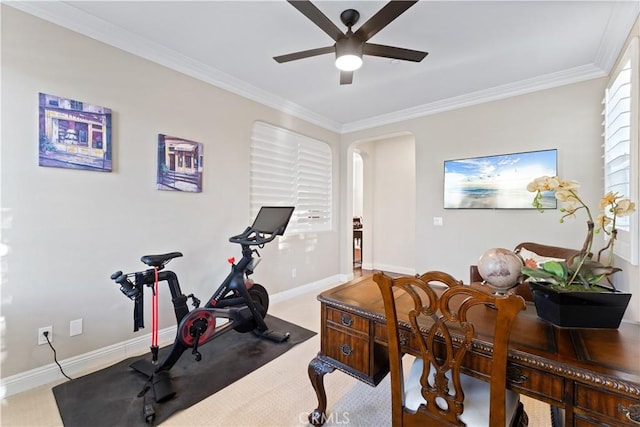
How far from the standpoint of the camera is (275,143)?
3.69 metres

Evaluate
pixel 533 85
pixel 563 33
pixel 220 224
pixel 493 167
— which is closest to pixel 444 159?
pixel 493 167

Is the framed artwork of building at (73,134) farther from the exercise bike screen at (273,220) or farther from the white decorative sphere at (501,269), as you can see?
the white decorative sphere at (501,269)

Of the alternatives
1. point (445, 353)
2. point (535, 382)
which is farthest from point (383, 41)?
point (535, 382)

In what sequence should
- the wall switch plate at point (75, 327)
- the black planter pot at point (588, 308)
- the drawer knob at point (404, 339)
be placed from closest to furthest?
the black planter pot at point (588, 308), the drawer knob at point (404, 339), the wall switch plate at point (75, 327)

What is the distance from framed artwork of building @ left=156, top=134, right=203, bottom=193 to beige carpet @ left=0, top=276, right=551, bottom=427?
5.62 ft

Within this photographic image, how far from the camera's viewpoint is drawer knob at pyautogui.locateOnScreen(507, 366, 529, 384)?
0.92 meters

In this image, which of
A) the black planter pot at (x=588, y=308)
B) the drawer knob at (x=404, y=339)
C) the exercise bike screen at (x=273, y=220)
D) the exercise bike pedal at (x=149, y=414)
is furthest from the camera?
the exercise bike screen at (x=273, y=220)

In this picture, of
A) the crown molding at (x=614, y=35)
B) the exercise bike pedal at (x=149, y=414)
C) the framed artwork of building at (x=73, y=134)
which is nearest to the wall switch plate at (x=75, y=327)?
A: the exercise bike pedal at (x=149, y=414)

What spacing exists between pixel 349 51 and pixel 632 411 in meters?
2.20

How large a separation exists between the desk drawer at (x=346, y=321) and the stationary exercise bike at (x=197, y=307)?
110 cm

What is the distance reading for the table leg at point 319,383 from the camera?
149 centimetres

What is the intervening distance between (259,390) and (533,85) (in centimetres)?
408

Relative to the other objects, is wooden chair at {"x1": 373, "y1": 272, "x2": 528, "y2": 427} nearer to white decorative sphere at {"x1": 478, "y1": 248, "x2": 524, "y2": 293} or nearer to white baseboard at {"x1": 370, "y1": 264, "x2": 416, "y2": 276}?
white decorative sphere at {"x1": 478, "y1": 248, "x2": 524, "y2": 293}

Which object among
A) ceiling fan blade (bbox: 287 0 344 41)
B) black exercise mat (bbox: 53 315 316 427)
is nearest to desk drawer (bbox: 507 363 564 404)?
black exercise mat (bbox: 53 315 316 427)
